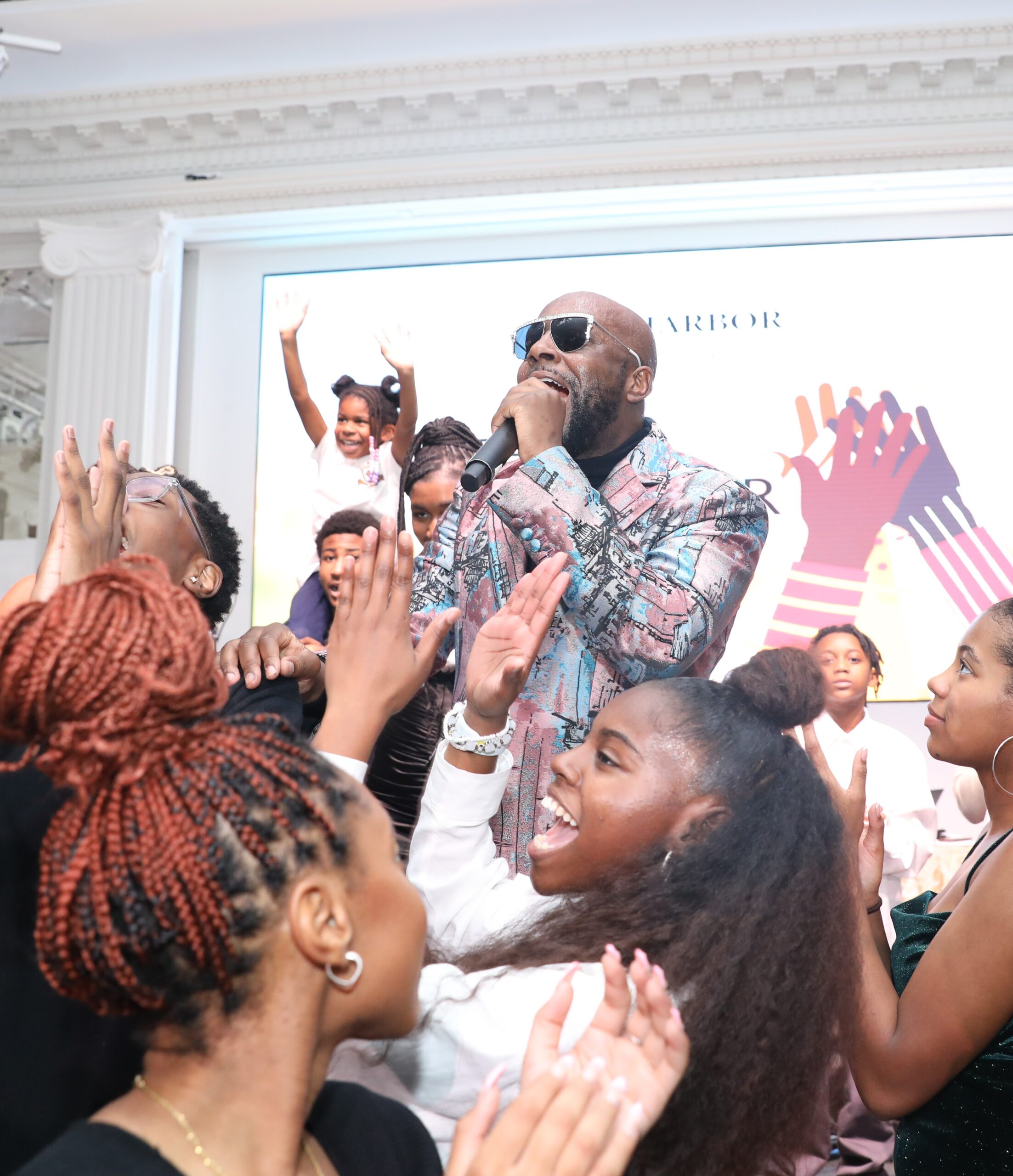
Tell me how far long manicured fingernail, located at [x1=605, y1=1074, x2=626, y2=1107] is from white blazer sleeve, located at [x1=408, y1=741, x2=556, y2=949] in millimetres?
543

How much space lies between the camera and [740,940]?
136 centimetres

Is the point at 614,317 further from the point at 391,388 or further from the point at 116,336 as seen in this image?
the point at 116,336

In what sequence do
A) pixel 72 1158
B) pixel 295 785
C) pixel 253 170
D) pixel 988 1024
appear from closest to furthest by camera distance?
1. pixel 72 1158
2. pixel 295 785
3. pixel 988 1024
4. pixel 253 170

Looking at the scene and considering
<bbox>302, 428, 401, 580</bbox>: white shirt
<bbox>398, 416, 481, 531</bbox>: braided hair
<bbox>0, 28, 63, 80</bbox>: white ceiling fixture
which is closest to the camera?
<bbox>0, 28, 63, 80</bbox>: white ceiling fixture

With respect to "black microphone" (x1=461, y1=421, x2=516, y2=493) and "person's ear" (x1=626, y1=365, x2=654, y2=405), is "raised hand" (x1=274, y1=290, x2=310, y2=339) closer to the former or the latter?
"person's ear" (x1=626, y1=365, x2=654, y2=405)

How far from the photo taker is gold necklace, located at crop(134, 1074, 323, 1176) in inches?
37.6

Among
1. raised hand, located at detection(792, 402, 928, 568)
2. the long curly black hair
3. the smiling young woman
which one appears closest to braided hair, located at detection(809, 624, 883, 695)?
raised hand, located at detection(792, 402, 928, 568)

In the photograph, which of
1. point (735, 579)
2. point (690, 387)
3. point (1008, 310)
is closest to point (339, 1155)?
point (735, 579)

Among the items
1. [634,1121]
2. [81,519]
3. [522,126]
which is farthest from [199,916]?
[522,126]

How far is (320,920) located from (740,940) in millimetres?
559

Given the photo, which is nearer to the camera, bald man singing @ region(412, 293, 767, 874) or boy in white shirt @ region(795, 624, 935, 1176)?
bald man singing @ region(412, 293, 767, 874)

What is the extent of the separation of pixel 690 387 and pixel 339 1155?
12.3 feet

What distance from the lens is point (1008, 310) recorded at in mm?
4422

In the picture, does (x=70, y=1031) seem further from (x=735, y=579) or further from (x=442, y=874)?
(x=735, y=579)
